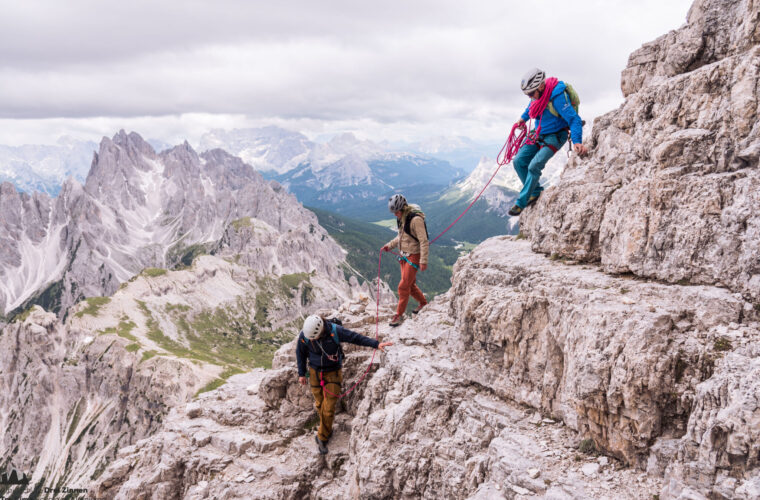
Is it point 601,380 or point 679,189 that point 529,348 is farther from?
point 679,189

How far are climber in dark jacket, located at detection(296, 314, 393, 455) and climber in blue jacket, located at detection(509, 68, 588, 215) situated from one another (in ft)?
34.2

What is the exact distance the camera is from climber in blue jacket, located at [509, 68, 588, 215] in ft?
56.1

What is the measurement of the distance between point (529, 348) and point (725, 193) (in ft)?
24.4

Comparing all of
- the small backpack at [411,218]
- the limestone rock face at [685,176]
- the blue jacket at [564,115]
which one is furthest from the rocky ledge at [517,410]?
the blue jacket at [564,115]

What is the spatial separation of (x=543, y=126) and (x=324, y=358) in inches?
554

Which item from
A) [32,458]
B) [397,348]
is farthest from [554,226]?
[32,458]

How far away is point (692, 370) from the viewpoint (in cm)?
1041

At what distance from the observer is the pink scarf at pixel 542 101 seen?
17172 millimetres

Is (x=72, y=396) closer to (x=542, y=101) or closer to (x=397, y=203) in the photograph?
(x=397, y=203)

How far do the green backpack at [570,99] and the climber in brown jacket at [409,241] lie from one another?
7.17 m

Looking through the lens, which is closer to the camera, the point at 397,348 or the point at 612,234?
the point at 612,234

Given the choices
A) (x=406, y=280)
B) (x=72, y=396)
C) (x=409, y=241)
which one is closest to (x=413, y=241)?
(x=409, y=241)

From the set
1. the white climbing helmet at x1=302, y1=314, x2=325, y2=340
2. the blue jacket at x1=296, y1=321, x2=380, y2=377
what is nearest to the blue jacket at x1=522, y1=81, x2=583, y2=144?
the blue jacket at x1=296, y1=321, x2=380, y2=377

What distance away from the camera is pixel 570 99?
17.4 metres
